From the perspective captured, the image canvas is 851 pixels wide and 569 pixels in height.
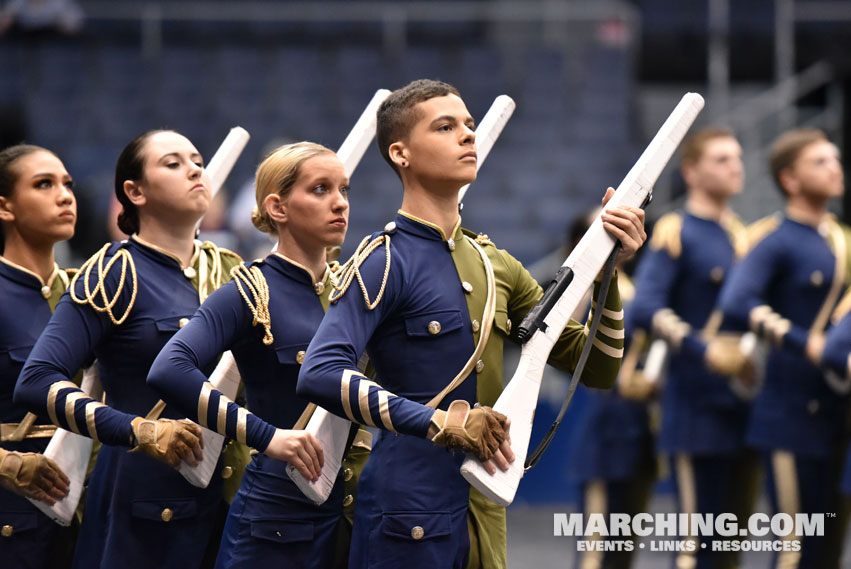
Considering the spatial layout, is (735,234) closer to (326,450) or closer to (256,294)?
(256,294)

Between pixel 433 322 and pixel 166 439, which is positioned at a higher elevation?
pixel 433 322

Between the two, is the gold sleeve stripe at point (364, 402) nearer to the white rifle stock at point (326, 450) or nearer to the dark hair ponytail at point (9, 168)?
the white rifle stock at point (326, 450)

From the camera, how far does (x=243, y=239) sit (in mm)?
9523

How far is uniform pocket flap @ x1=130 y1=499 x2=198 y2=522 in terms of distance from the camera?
365 cm

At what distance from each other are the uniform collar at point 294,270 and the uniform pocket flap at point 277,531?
610mm

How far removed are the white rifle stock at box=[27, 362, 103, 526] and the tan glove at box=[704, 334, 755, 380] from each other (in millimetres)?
2942

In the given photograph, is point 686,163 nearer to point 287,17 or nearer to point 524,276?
point 524,276

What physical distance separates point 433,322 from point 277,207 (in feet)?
2.23

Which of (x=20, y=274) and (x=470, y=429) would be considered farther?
(x=20, y=274)

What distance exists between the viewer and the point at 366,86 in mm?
11875

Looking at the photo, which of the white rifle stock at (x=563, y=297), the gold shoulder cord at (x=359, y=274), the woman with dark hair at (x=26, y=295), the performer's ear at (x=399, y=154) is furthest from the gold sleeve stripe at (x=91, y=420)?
the white rifle stock at (x=563, y=297)

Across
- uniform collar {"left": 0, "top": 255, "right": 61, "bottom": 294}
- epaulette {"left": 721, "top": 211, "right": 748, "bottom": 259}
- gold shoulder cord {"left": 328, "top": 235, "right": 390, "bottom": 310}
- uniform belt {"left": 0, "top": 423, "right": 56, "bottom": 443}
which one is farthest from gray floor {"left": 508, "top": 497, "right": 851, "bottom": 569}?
gold shoulder cord {"left": 328, "top": 235, "right": 390, "bottom": 310}

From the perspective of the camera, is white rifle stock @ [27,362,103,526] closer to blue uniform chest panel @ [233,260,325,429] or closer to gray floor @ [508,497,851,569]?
blue uniform chest panel @ [233,260,325,429]

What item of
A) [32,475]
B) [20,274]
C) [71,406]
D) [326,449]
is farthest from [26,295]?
[326,449]
